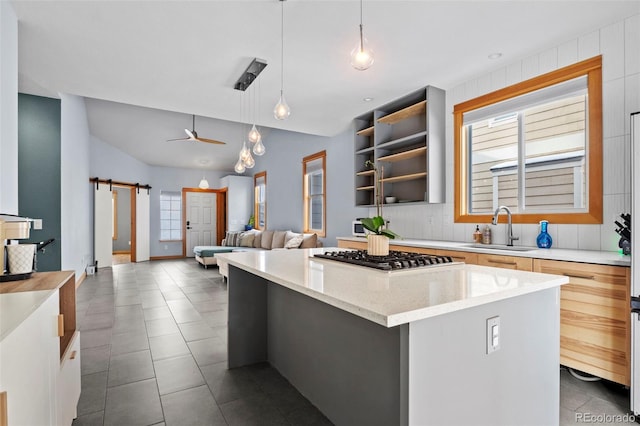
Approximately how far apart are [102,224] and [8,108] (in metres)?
5.89

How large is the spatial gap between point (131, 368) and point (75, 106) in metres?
4.56

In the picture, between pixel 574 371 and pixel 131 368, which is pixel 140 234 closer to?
pixel 131 368

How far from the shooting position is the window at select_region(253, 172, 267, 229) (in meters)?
9.02

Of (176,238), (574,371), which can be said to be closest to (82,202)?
(176,238)

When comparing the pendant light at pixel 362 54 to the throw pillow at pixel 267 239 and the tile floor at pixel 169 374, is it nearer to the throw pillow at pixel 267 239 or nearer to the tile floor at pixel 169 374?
A: the tile floor at pixel 169 374

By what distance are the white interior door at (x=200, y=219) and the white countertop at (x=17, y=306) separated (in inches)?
355

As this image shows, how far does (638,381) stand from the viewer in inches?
74.9

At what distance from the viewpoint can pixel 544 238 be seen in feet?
9.56

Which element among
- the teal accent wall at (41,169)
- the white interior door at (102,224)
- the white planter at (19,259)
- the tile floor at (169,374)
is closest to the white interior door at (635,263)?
the tile floor at (169,374)

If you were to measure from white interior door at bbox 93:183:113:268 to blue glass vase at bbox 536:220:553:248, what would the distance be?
319 inches

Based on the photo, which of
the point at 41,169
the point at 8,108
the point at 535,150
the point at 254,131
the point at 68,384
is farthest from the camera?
the point at 41,169

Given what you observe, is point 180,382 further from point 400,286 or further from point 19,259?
point 400,286

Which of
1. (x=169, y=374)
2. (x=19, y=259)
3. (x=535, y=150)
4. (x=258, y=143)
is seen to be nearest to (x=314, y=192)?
(x=258, y=143)

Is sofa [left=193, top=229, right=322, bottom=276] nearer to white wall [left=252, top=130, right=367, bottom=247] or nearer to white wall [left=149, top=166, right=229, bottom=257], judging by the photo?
white wall [left=252, top=130, right=367, bottom=247]
